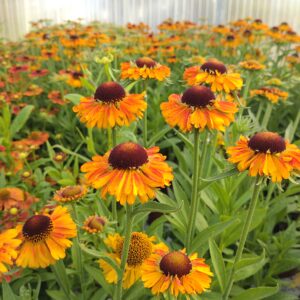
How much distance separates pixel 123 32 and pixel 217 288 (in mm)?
3372

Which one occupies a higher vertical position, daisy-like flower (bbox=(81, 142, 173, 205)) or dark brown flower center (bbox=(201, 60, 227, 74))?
dark brown flower center (bbox=(201, 60, 227, 74))

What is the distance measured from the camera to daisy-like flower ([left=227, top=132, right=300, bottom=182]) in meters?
0.81

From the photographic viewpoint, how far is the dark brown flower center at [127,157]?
0.77 meters

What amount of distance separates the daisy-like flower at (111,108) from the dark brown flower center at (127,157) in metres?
0.23

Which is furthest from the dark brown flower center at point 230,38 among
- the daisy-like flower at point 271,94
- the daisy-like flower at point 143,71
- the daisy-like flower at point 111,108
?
the daisy-like flower at point 111,108

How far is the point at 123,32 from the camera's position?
4098 millimetres

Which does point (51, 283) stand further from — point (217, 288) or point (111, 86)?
point (111, 86)

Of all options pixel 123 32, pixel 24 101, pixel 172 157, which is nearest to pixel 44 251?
pixel 172 157

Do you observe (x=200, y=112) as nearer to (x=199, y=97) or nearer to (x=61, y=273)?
(x=199, y=97)

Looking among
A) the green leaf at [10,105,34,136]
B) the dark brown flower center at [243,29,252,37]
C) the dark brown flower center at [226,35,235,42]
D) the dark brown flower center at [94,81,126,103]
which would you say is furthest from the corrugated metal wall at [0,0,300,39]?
the dark brown flower center at [94,81,126,103]

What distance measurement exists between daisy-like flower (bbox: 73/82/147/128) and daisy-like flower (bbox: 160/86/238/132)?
9 centimetres

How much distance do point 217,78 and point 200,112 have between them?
0.32 metres

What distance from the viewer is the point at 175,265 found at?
83cm

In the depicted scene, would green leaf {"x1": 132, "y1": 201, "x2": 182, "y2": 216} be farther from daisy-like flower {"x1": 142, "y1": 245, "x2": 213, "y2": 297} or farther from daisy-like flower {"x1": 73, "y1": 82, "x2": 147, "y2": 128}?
daisy-like flower {"x1": 73, "y1": 82, "x2": 147, "y2": 128}
